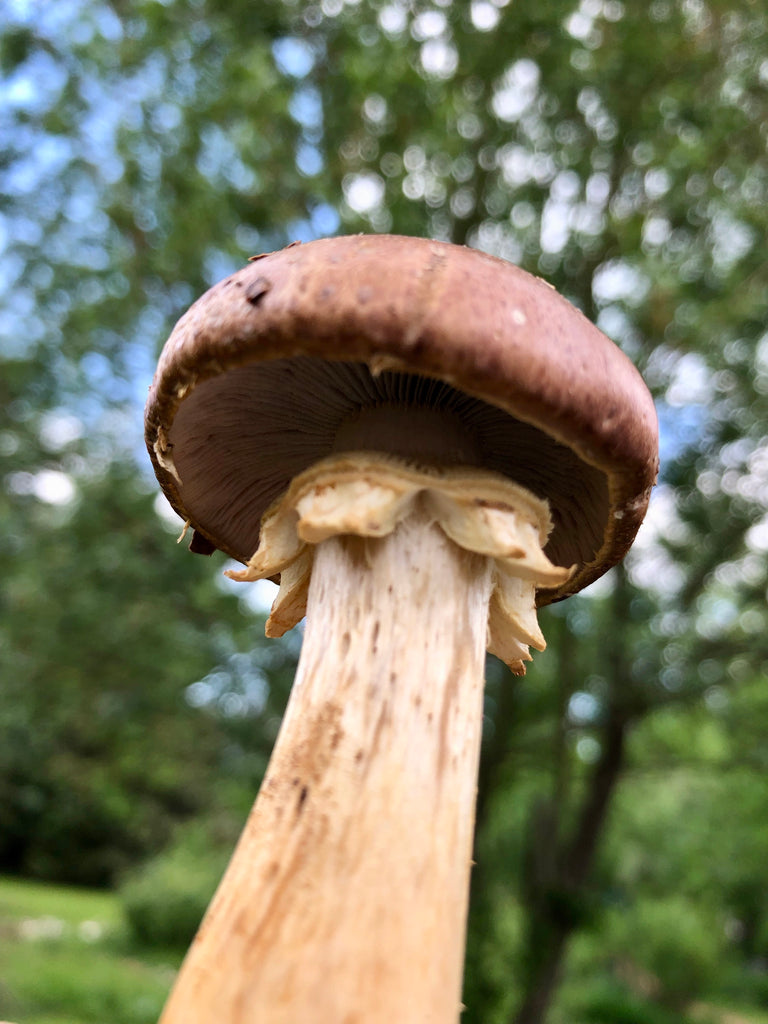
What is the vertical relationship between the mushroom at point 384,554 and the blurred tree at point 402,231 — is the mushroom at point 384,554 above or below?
below

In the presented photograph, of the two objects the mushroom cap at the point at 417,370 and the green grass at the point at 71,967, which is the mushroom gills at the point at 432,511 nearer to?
the mushroom cap at the point at 417,370

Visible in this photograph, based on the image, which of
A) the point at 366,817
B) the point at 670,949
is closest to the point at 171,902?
the point at 670,949

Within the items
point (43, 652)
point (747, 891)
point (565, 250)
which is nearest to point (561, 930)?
point (43, 652)

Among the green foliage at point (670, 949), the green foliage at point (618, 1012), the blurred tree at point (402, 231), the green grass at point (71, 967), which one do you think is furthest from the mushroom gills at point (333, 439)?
the green foliage at point (670, 949)

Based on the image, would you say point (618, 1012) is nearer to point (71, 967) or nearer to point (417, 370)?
point (71, 967)

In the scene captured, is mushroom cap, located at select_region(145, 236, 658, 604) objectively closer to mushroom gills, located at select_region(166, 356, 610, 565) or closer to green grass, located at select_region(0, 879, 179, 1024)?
mushroom gills, located at select_region(166, 356, 610, 565)

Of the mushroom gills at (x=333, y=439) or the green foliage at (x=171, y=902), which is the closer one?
the mushroom gills at (x=333, y=439)
